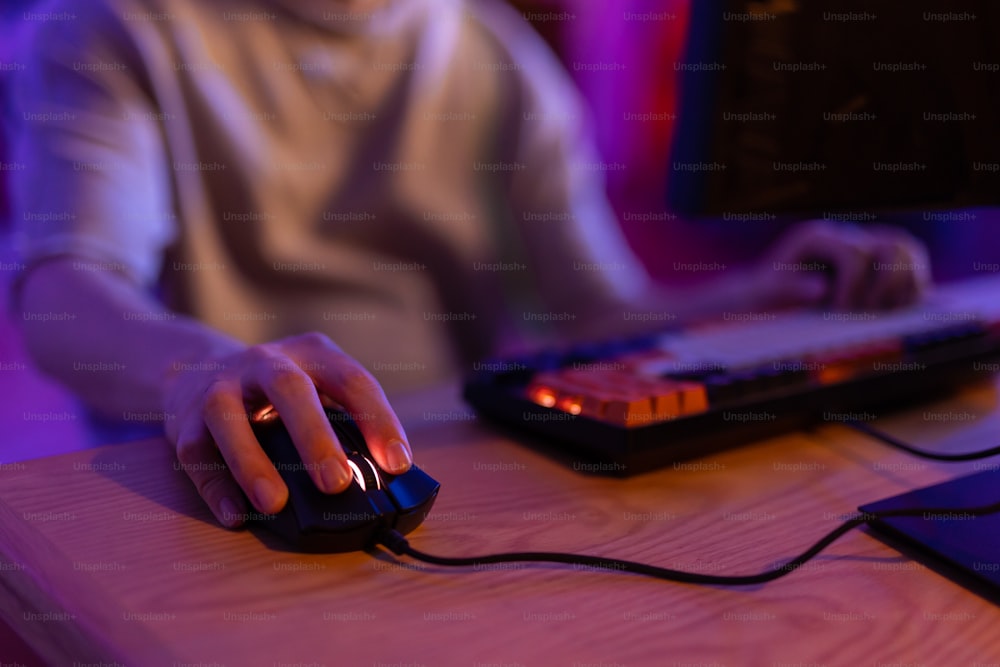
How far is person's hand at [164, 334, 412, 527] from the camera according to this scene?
0.40 m

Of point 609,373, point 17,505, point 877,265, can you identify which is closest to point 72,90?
point 17,505

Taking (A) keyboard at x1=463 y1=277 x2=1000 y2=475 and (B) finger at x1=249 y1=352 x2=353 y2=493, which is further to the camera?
(A) keyboard at x1=463 y1=277 x2=1000 y2=475

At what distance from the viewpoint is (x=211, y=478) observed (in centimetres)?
43

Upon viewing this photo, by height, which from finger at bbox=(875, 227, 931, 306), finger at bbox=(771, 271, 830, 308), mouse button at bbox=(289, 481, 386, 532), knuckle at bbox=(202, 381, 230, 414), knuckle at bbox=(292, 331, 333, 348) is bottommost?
mouse button at bbox=(289, 481, 386, 532)

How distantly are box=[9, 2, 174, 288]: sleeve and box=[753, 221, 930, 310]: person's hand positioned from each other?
727 mm

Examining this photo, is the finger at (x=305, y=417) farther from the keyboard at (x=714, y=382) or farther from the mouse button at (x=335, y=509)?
the keyboard at (x=714, y=382)

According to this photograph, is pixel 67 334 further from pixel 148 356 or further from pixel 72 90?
pixel 72 90

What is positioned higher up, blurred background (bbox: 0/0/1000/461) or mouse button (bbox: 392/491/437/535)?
blurred background (bbox: 0/0/1000/461)

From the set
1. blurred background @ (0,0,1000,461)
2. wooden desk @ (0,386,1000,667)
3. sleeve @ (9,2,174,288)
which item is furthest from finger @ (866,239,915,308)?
sleeve @ (9,2,174,288)

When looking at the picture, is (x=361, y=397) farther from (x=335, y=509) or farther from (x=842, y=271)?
(x=842, y=271)

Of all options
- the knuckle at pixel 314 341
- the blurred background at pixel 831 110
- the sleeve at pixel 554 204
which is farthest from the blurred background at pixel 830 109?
the sleeve at pixel 554 204

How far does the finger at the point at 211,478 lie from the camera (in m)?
0.41

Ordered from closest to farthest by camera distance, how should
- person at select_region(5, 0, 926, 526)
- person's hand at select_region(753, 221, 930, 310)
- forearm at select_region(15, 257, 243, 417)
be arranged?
forearm at select_region(15, 257, 243, 417), person at select_region(5, 0, 926, 526), person's hand at select_region(753, 221, 930, 310)

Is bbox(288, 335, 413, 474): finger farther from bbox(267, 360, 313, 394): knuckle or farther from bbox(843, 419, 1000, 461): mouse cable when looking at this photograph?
bbox(843, 419, 1000, 461): mouse cable
